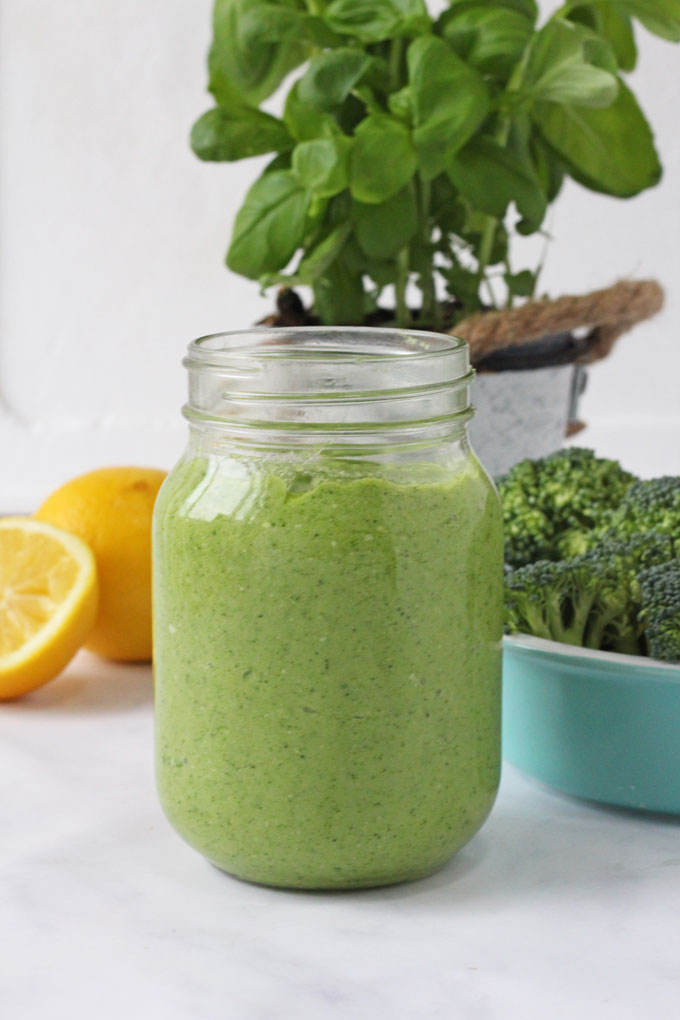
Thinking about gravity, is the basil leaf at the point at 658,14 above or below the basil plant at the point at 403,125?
above

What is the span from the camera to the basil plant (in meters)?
1.21

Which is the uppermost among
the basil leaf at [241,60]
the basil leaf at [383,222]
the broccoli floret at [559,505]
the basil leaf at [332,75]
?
the basil leaf at [241,60]

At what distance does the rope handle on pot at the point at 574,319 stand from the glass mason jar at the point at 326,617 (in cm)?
54

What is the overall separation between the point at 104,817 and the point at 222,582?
27 cm

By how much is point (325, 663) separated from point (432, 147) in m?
0.61

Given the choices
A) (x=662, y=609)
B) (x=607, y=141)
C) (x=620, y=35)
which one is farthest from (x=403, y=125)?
(x=662, y=609)

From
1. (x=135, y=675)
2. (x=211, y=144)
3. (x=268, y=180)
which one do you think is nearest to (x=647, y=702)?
(x=135, y=675)

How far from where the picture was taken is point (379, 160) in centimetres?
121

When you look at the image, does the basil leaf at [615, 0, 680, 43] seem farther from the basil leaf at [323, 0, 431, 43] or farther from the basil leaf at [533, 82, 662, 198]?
the basil leaf at [323, 0, 431, 43]

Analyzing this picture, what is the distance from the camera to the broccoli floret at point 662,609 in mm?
862

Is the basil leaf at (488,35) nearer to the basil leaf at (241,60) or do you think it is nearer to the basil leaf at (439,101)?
the basil leaf at (439,101)

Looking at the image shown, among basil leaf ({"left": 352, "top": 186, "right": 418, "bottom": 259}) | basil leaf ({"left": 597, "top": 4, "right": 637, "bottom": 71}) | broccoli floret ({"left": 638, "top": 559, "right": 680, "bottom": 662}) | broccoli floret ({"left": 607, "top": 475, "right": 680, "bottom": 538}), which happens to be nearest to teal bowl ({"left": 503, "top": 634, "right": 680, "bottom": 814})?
broccoli floret ({"left": 638, "top": 559, "right": 680, "bottom": 662})

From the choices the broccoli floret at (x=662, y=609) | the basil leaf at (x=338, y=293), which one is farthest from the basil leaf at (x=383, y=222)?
the broccoli floret at (x=662, y=609)

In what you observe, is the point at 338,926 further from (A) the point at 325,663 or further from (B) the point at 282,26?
(B) the point at 282,26
